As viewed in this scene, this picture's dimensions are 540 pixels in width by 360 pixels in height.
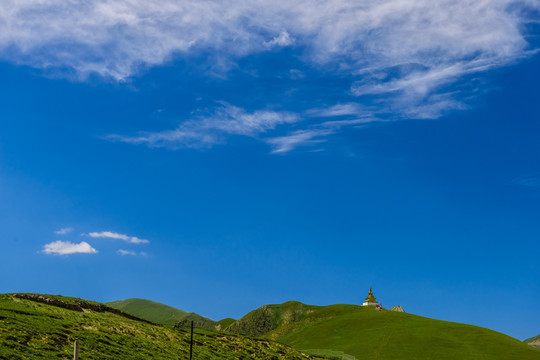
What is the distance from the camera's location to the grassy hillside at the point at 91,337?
183 ft

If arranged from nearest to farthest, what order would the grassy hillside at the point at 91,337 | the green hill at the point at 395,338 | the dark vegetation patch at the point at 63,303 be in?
the grassy hillside at the point at 91,337, the dark vegetation patch at the point at 63,303, the green hill at the point at 395,338

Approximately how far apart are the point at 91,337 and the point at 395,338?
95639 mm

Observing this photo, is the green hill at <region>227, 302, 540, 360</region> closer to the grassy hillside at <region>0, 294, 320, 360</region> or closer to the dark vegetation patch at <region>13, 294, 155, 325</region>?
the grassy hillside at <region>0, 294, 320, 360</region>

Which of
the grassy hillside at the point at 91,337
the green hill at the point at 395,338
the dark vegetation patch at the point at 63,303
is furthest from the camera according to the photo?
the green hill at the point at 395,338

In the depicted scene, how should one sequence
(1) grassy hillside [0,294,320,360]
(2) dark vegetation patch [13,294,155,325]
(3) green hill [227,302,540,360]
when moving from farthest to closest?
(3) green hill [227,302,540,360]
(2) dark vegetation patch [13,294,155,325]
(1) grassy hillside [0,294,320,360]

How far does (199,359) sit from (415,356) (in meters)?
68.3

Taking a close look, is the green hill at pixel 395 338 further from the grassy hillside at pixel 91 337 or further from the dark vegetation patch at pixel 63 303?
the dark vegetation patch at pixel 63 303

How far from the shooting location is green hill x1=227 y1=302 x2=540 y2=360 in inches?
5000

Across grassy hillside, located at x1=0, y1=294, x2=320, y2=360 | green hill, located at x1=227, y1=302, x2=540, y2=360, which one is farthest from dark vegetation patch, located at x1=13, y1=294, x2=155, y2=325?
green hill, located at x1=227, y1=302, x2=540, y2=360

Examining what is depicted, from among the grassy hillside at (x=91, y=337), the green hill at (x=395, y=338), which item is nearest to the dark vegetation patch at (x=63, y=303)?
the grassy hillside at (x=91, y=337)

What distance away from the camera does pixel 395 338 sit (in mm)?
140375

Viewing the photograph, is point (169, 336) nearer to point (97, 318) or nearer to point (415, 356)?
point (97, 318)

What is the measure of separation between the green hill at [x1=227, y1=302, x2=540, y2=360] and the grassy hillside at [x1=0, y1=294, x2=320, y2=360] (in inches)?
1702

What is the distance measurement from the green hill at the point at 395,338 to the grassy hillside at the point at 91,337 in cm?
4322
